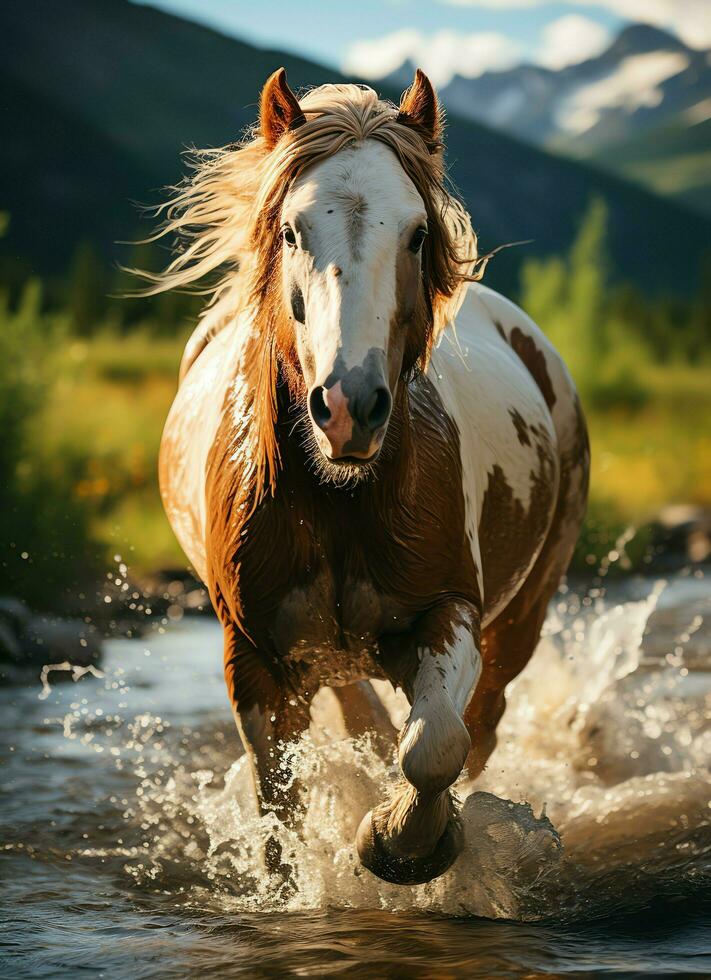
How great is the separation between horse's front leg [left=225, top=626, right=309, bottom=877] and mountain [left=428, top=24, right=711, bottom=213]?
23.4m

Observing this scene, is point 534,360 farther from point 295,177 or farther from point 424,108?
point 295,177

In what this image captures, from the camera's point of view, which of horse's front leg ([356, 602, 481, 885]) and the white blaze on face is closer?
the white blaze on face

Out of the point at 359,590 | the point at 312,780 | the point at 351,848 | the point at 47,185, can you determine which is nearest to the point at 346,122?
the point at 359,590

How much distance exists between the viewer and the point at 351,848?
3.62 meters

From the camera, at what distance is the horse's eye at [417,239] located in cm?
272

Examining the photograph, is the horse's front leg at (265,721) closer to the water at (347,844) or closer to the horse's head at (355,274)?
the water at (347,844)

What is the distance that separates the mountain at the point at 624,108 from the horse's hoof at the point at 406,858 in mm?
23791

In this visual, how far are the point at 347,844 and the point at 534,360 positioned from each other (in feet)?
6.86

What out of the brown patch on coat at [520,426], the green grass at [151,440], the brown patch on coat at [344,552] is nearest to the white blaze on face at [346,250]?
the brown patch on coat at [344,552]

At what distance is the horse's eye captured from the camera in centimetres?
272

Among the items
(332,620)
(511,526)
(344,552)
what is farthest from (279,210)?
(511,526)

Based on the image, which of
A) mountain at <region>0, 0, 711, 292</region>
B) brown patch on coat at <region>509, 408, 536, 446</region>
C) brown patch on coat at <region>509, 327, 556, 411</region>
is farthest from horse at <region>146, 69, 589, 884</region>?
mountain at <region>0, 0, 711, 292</region>

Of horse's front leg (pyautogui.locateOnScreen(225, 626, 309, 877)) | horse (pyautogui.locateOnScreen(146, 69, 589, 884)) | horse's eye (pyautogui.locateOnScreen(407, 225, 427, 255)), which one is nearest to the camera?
horse (pyautogui.locateOnScreen(146, 69, 589, 884))

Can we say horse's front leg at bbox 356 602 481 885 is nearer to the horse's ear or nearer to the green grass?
the horse's ear
